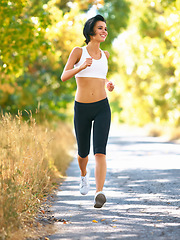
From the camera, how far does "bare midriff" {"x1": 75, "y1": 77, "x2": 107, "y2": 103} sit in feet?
18.7

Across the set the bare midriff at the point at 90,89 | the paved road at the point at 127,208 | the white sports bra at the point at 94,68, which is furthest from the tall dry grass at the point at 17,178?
the white sports bra at the point at 94,68

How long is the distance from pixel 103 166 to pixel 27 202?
95 centimetres

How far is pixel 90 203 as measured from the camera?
6.14 metres

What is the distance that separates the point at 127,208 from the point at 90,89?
1422 mm

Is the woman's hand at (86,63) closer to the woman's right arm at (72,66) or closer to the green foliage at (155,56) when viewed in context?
the woman's right arm at (72,66)

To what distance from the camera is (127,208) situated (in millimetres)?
5680


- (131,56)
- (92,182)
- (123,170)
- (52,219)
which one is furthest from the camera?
(131,56)

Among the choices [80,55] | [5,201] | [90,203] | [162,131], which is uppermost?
[80,55]

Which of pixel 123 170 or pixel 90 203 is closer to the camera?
pixel 90 203

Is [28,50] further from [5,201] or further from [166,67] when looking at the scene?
[166,67]

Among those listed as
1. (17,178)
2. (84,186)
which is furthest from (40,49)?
(17,178)

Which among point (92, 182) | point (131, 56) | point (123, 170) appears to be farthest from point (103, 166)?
point (131, 56)

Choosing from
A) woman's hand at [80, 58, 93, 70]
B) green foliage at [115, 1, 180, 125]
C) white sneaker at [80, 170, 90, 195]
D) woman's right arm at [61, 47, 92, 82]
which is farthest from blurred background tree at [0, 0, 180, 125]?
woman's hand at [80, 58, 93, 70]

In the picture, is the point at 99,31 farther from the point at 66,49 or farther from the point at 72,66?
the point at 66,49
